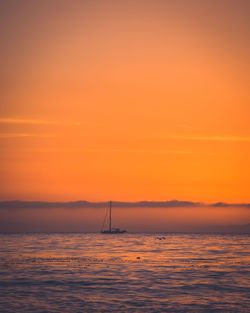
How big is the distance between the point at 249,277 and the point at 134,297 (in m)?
16.9

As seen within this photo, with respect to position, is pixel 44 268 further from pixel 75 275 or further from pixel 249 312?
pixel 249 312

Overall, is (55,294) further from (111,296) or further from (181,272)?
(181,272)

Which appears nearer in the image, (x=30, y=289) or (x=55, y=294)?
(x=55, y=294)

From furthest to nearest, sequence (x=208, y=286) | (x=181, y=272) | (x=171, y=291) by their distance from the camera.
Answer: (x=181, y=272) < (x=208, y=286) < (x=171, y=291)

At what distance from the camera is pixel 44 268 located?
171 ft

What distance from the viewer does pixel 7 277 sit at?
43.5 metres

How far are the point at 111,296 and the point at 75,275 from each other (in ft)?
41.8

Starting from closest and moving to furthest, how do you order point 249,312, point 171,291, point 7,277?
point 249,312 < point 171,291 < point 7,277

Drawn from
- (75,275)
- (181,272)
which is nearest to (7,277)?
(75,275)

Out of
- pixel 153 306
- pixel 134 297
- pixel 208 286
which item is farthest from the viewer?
pixel 208 286

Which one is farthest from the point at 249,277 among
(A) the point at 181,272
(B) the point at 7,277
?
(B) the point at 7,277

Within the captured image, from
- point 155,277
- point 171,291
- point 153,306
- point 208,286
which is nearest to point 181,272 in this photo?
point 155,277

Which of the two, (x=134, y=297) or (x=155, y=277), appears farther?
(x=155, y=277)

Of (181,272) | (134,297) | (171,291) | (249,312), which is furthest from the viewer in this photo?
(181,272)
